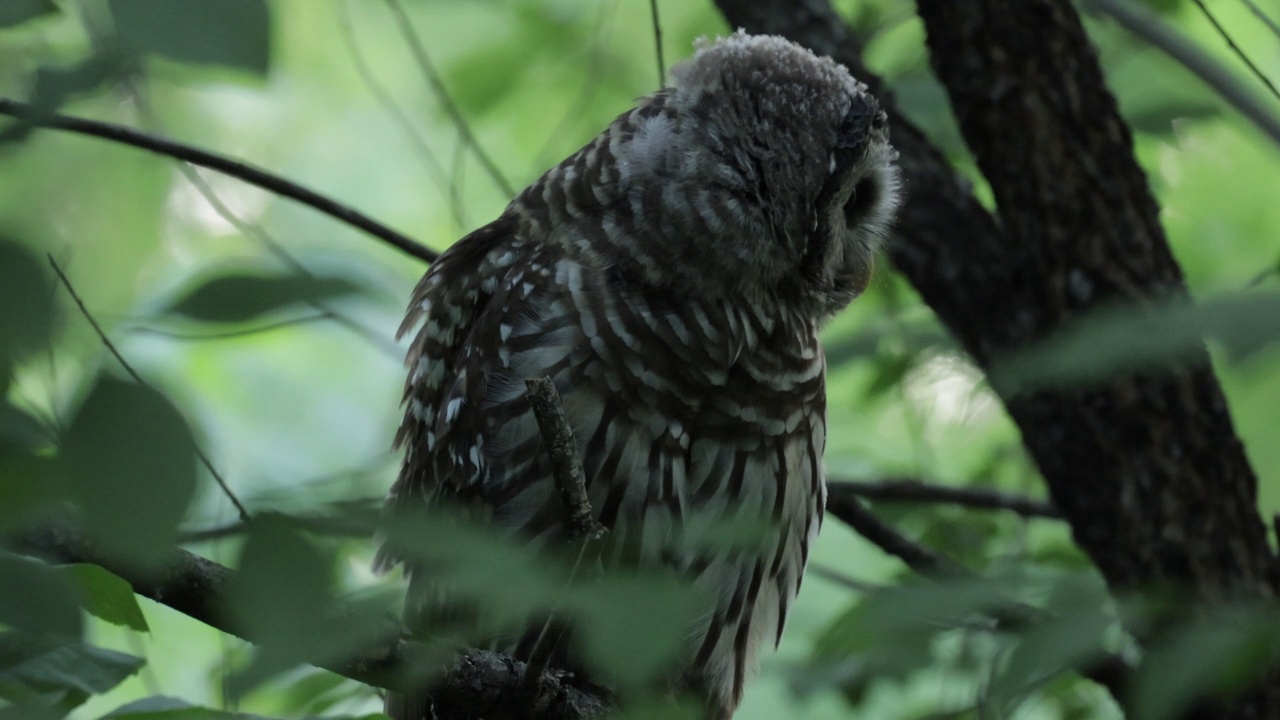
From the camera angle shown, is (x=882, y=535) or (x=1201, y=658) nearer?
(x=1201, y=658)

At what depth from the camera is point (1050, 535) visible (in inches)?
165

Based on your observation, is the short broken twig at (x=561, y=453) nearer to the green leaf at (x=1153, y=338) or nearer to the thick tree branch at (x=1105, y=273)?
the green leaf at (x=1153, y=338)

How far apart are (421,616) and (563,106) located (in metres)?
2.91

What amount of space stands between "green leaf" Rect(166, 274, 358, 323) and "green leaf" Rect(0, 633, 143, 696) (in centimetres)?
54

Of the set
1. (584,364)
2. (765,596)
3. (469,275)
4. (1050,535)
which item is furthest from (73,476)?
(1050,535)

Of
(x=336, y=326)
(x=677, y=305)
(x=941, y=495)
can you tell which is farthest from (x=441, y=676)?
(x=336, y=326)

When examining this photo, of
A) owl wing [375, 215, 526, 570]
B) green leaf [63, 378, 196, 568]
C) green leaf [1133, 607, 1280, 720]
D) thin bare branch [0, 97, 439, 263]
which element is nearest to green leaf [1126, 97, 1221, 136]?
owl wing [375, 215, 526, 570]

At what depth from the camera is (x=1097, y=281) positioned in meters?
2.80

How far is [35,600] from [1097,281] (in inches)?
95.5

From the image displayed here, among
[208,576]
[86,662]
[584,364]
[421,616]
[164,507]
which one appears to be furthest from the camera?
Result: [584,364]

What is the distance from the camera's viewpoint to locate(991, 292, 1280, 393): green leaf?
889mm

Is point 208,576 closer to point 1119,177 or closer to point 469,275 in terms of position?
point 469,275

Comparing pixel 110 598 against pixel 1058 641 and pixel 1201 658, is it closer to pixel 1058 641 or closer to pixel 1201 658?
pixel 1058 641

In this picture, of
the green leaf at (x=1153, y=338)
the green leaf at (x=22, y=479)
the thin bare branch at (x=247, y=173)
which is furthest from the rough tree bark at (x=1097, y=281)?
the green leaf at (x=22, y=479)
